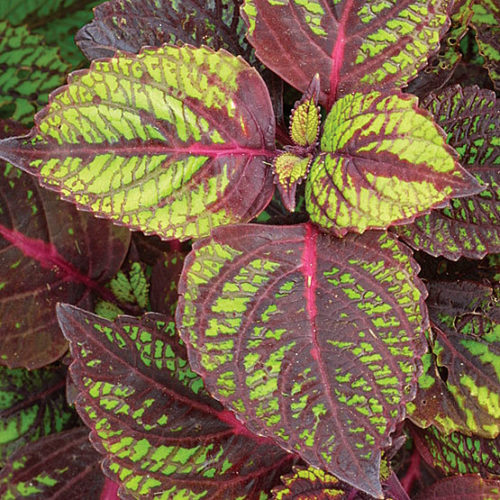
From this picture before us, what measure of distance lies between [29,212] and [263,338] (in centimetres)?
41

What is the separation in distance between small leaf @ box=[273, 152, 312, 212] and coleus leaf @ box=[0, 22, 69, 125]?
444 millimetres

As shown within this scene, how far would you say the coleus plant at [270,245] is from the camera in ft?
2.22

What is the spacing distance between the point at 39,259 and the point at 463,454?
59cm

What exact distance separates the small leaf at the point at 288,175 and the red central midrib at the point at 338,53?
0.34ft

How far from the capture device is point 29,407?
1063mm

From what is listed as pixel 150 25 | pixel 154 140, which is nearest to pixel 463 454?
pixel 154 140

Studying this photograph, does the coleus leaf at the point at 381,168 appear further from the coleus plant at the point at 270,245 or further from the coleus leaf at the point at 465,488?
the coleus leaf at the point at 465,488

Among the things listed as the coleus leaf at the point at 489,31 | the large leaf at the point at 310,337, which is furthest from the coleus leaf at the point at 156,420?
the coleus leaf at the point at 489,31

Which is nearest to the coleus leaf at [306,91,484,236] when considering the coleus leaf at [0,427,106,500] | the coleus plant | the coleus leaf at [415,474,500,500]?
the coleus plant

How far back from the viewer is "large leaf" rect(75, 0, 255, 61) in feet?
2.81

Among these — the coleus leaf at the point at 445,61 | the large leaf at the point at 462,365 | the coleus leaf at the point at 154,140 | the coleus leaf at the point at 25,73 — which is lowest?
the large leaf at the point at 462,365

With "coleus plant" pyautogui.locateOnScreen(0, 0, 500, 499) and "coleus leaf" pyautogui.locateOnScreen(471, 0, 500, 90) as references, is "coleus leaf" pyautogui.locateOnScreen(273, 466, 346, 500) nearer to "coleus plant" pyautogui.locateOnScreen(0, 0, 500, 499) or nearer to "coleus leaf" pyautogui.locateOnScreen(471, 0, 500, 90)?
"coleus plant" pyautogui.locateOnScreen(0, 0, 500, 499)

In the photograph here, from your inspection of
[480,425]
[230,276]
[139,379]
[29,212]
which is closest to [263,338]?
[230,276]

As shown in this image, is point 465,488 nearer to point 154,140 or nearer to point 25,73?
point 154,140
